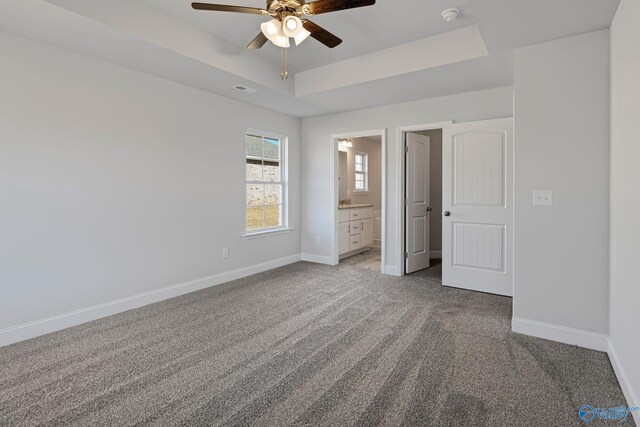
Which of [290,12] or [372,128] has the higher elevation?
[290,12]

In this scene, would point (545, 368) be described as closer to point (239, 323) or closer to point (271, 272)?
point (239, 323)

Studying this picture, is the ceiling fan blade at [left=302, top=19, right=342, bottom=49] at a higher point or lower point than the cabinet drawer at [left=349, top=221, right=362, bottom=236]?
higher

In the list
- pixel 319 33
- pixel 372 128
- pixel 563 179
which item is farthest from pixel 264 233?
pixel 563 179

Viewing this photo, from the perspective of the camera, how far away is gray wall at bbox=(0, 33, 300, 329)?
2.62 meters

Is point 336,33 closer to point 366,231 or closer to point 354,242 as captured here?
point 354,242

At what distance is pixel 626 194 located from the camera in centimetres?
188

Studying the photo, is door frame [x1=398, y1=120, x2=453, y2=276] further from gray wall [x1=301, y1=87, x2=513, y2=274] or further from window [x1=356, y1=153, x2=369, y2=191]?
window [x1=356, y1=153, x2=369, y2=191]

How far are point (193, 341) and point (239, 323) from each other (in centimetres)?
45

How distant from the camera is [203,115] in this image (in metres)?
4.01

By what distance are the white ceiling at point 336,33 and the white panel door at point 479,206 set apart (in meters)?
0.62

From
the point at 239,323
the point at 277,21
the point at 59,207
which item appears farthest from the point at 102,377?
the point at 277,21

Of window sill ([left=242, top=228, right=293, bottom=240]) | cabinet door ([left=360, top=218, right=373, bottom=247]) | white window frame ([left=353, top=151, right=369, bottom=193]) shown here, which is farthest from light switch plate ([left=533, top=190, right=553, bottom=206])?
white window frame ([left=353, top=151, right=369, bottom=193])

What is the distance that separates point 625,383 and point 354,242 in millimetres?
4289

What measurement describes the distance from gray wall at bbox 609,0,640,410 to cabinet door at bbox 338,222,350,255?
12.1 ft
